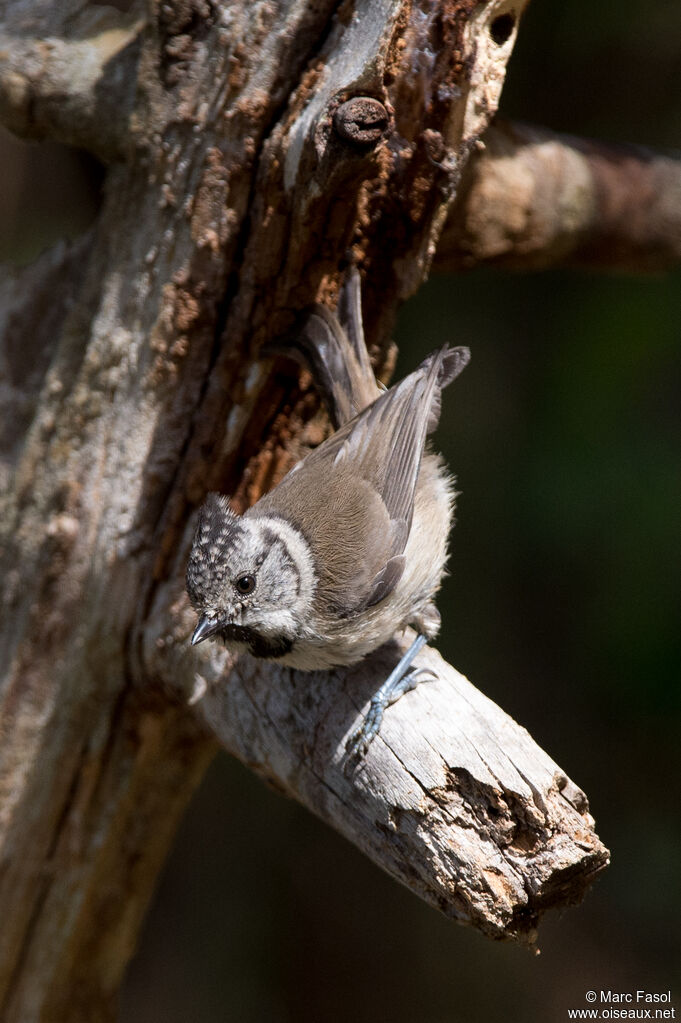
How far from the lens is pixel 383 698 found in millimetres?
2318

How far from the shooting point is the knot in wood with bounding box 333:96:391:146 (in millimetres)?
2162

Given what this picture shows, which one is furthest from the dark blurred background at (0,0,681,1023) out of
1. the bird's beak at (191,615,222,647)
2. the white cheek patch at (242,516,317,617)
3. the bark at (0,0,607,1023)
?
the bird's beak at (191,615,222,647)

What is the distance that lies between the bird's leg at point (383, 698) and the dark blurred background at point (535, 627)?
5.85ft

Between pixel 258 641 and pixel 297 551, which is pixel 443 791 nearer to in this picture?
pixel 258 641

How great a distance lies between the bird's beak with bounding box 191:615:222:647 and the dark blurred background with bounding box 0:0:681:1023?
2036 millimetres

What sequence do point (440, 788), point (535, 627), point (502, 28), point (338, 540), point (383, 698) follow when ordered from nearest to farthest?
point (440, 788) → point (383, 698) → point (502, 28) → point (338, 540) → point (535, 627)

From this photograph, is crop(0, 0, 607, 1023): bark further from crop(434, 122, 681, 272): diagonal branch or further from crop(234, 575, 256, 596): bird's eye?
crop(434, 122, 681, 272): diagonal branch

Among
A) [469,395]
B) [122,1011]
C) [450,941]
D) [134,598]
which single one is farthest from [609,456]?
[122,1011]

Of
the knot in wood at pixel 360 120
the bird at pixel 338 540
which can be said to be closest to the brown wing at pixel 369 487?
the bird at pixel 338 540

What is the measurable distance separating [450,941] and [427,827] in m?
3.32

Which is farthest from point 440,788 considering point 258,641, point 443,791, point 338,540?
point 338,540

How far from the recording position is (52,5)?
2969mm

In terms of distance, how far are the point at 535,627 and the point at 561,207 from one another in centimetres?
223

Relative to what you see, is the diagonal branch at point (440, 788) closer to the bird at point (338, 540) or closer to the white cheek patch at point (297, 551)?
the bird at point (338, 540)
